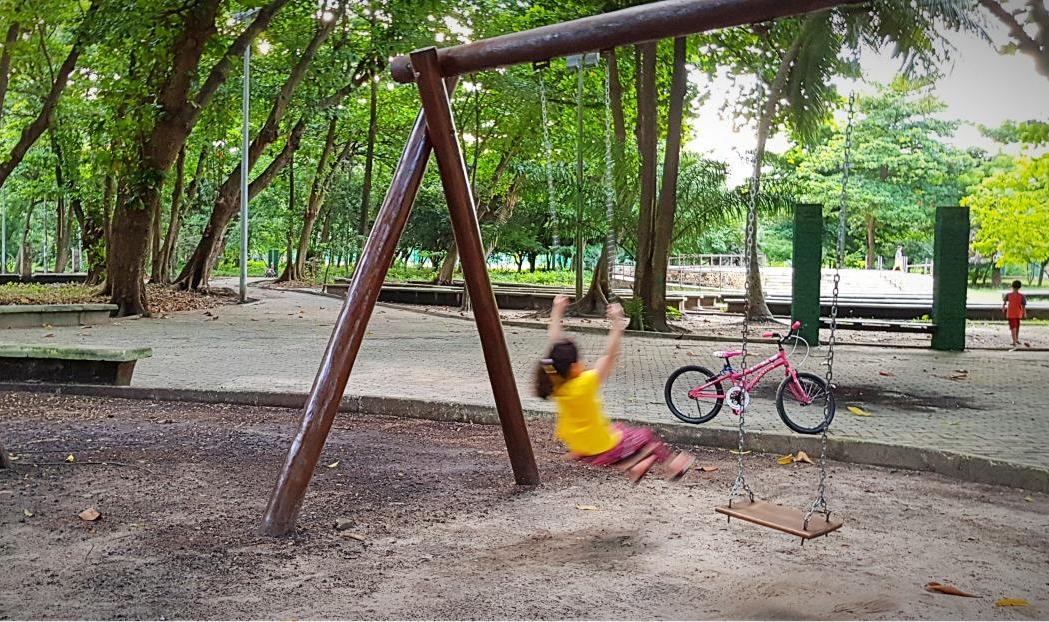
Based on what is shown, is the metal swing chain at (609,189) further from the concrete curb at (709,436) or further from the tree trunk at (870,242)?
the tree trunk at (870,242)

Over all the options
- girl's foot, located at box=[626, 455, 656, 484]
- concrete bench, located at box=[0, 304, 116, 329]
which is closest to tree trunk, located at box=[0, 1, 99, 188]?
concrete bench, located at box=[0, 304, 116, 329]

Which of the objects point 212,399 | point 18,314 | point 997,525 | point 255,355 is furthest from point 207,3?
point 997,525

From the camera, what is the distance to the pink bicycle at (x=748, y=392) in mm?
7020

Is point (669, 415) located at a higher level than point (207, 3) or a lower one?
lower

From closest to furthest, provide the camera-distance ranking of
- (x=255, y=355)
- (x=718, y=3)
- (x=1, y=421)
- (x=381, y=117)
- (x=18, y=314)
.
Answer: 1. (x=718, y=3)
2. (x=1, y=421)
3. (x=255, y=355)
4. (x=18, y=314)
5. (x=381, y=117)

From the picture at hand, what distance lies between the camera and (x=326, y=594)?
12.5 ft

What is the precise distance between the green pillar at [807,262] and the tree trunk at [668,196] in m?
2.61

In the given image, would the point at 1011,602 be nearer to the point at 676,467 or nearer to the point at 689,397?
the point at 676,467

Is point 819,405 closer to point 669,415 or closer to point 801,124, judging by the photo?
point 669,415

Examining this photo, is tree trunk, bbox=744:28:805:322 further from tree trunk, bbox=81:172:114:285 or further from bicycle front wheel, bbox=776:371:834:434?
tree trunk, bbox=81:172:114:285

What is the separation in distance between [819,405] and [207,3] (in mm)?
12625

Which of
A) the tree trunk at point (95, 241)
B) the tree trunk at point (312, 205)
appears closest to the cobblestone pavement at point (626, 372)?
the tree trunk at point (95, 241)

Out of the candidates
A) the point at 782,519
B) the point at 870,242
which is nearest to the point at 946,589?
the point at 782,519

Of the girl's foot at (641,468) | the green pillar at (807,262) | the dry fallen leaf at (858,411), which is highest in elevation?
the green pillar at (807,262)
